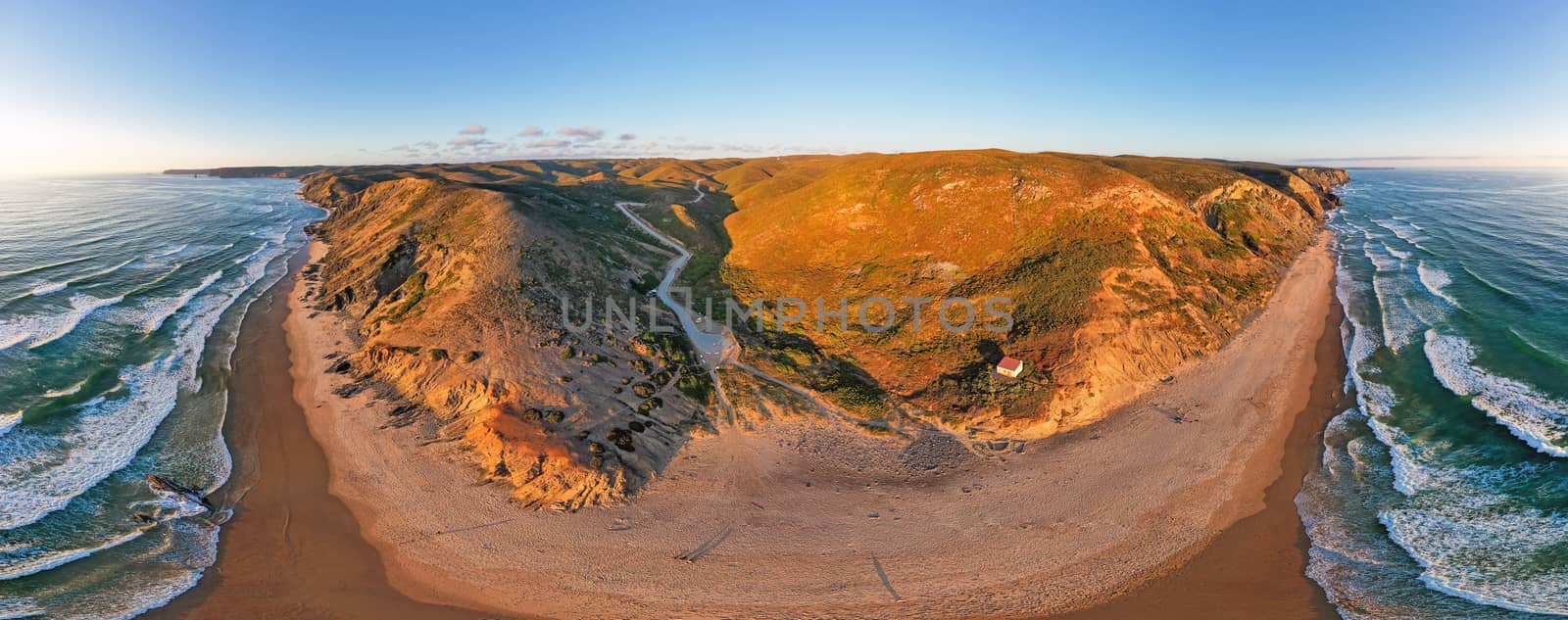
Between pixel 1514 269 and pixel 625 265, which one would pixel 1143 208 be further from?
pixel 625 265

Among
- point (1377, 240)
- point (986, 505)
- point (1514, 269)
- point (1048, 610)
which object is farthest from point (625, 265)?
point (1377, 240)

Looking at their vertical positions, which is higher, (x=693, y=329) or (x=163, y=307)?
(x=163, y=307)

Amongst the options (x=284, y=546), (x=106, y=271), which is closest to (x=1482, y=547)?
(x=284, y=546)

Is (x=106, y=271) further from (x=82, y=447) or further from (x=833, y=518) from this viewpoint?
(x=833, y=518)

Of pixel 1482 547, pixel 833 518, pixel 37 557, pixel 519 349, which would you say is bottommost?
pixel 833 518

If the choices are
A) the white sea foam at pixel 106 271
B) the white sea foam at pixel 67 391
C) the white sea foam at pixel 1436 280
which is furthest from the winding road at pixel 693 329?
the white sea foam at pixel 1436 280

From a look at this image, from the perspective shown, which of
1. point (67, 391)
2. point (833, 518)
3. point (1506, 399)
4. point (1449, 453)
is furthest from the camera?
point (67, 391)

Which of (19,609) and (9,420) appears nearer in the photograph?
(19,609)

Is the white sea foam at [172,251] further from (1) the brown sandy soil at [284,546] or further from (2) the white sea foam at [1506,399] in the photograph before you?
(2) the white sea foam at [1506,399]

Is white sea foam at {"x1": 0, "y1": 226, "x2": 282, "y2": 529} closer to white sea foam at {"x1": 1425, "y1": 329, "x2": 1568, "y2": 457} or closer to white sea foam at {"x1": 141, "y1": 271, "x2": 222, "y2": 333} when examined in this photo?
white sea foam at {"x1": 141, "y1": 271, "x2": 222, "y2": 333}
